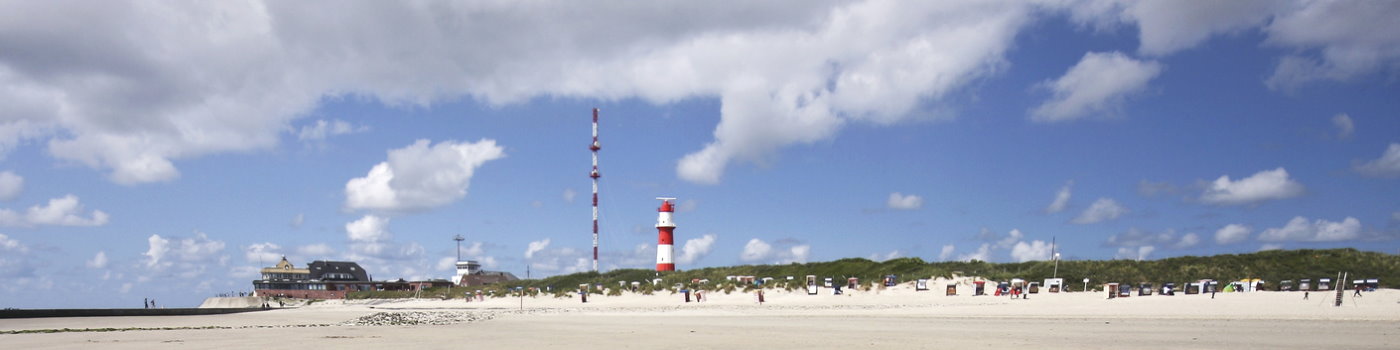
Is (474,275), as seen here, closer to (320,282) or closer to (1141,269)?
(320,282)

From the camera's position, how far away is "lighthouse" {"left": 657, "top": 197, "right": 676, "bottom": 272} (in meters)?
69.2

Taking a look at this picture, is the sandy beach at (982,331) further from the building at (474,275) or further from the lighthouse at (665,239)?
the building at (474,275)

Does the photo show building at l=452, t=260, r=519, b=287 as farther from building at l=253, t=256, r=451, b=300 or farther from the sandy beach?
the sandy beach

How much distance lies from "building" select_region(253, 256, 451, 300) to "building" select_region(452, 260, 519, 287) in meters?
2.57

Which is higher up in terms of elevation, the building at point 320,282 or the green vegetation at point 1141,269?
the green vegetation at point 1141,269

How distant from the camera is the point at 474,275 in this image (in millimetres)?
109062

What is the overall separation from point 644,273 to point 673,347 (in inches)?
2077

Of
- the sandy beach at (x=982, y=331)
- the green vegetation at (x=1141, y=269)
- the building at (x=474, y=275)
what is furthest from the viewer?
the building at (x=474, y=275)

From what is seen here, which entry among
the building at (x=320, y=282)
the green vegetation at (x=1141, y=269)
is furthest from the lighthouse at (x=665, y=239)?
the building at (x=320, y=282)

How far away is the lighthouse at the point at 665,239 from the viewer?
227 feet

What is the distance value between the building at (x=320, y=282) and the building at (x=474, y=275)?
8.43 feet

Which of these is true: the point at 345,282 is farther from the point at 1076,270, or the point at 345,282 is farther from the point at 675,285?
the point at 1076,270

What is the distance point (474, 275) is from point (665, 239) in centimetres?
4715

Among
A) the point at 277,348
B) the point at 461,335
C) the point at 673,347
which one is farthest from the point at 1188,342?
the point at 277,348
